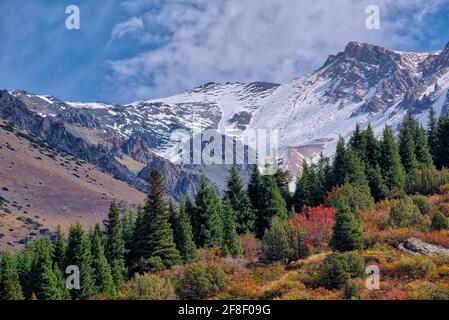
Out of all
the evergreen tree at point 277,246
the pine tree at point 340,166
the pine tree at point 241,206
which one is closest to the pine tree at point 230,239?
the pine tree at point 241,206

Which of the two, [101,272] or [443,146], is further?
[443,146]

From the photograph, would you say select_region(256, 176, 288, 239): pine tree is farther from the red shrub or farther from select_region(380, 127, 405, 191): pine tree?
the red shrub

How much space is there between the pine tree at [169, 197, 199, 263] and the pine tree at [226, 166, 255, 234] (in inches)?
351

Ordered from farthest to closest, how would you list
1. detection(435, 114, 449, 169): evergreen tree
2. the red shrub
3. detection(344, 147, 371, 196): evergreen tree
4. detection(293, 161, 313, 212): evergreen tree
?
detection(435, 114, 449, 169): evergreen tree < detection(293, 161, 313, 212): evergreen tree < detection(344, 147, 371, 196): evergreen tree < the red shrub

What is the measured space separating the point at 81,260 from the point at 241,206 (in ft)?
74.8

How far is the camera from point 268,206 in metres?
71.9

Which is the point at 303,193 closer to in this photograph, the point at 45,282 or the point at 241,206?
the point at 241,206

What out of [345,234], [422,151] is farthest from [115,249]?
Answer: [422,151]

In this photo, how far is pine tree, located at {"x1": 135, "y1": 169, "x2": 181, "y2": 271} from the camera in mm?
57125

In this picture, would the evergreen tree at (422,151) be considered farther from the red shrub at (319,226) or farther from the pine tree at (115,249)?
the pine tree at (115,249)

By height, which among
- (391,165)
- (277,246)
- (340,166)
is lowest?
(277,246)

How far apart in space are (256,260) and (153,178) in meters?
20.6

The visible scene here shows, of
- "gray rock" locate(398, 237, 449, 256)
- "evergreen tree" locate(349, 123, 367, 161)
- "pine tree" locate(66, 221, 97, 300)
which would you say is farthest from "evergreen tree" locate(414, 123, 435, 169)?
"pine tree" locate(66, 221, 97, 300)
